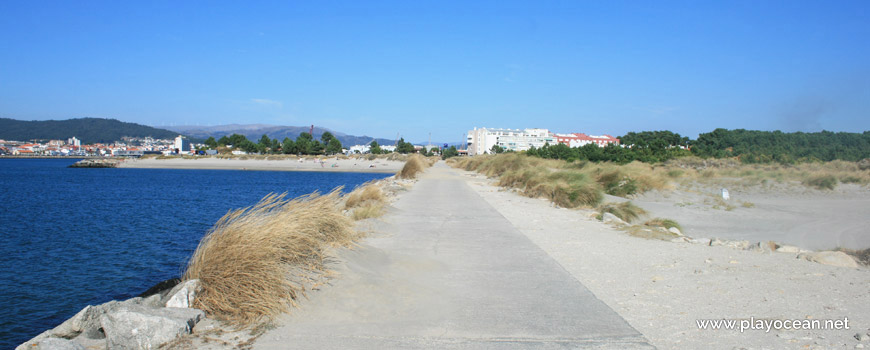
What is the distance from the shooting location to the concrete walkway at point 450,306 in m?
4.34

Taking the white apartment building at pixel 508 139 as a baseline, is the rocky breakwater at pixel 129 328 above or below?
below

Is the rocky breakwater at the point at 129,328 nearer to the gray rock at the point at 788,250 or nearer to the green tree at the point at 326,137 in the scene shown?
the gray rock at the point at 788,250

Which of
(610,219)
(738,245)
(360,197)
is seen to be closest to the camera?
(738,245)

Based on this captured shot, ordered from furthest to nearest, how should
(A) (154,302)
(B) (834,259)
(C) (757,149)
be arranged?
1. (C) (757,149)
2. (B) (834,259)
3. (A) (154,302)

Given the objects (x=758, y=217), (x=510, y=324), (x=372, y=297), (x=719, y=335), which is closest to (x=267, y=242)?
(x=372, y=297)

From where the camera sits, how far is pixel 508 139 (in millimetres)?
165625

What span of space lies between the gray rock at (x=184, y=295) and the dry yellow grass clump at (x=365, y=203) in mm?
6440

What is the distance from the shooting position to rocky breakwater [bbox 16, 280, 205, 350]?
4230mm

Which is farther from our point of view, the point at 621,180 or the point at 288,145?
the point at 288,145

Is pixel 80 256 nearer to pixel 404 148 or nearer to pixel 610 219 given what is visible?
pixel 610 219

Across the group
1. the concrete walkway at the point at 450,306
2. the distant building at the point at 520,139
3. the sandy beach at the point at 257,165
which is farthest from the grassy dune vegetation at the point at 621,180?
the distant building at the point at 520,139

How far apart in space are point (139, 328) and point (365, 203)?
9.47 metres

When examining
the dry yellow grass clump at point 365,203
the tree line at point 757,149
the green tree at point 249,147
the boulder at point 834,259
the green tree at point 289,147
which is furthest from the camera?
the green tree at point 249,147

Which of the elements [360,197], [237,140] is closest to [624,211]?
[360,197]
